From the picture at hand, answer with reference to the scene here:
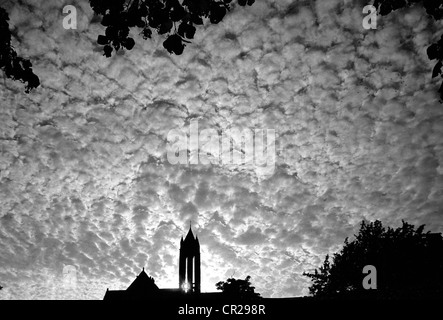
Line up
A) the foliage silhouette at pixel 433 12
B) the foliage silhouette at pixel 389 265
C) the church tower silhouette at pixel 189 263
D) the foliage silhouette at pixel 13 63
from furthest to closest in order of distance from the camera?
the church tower silhouette at pixel 189 263 → the foliage silhouette at pixel 389 265 → the foliage silhouette at pixel 13 63 → the foliage silhouette at pixel 433 12

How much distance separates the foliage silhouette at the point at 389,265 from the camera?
27.8 m

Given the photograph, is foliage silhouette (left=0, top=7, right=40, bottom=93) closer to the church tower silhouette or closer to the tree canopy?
the tree canopy

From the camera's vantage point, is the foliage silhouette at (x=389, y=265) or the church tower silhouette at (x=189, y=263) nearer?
the foliage silhouette at (x=389, y=265)

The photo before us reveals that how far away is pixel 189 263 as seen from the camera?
5619 centimetres

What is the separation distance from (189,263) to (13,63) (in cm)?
5584

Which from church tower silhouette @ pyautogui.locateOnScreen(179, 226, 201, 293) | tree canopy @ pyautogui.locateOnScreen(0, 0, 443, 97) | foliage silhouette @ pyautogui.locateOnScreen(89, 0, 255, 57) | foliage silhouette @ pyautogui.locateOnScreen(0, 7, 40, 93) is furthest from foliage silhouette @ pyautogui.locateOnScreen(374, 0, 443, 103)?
church tower silhouette @ pyautogui.locateOnScreen(179, 226, 201, 293)

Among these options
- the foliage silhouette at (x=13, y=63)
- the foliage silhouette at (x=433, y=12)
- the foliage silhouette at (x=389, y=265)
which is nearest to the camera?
the foliage silhouette at (x=433, y=12)

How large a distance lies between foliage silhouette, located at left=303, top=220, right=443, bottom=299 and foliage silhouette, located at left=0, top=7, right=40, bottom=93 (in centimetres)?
2789

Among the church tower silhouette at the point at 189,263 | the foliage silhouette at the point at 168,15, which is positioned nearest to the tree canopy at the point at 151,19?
the foliage silhouette at the point at 168,15

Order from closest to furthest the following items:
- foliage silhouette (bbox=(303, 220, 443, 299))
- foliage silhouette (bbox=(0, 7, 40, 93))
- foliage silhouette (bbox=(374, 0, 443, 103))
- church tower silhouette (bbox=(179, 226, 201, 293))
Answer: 1. foliage silhouette (bbox=(374, 0, 443, 103))
2. foliage silhouette (bbox=(0, 7, 40, 93))
3. foliage silhouette (bbox=(303, 220, 443, 299))
4. church tower silhouette (bbox=(179, 226, 201, 293))

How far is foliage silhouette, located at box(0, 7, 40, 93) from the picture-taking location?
3932 millimetres

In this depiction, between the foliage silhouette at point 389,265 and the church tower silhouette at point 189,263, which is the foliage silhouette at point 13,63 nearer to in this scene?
the foliage silhouette at point 389,265

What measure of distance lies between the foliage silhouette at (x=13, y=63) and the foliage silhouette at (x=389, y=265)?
91.5ft
